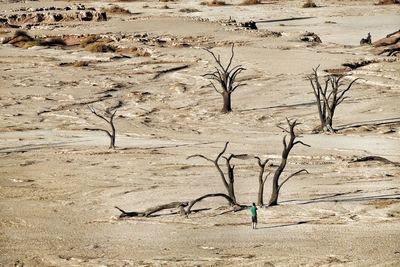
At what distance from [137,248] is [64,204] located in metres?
3.89

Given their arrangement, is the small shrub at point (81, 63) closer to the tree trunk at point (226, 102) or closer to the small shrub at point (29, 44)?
the small shrub at point (29, 44)

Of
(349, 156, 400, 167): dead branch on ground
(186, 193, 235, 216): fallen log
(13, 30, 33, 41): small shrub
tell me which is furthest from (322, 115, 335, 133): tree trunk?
(13, 30, 33, 41): small shrub

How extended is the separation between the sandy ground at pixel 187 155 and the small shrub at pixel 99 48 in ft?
1.66

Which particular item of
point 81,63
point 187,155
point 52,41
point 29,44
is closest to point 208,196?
point 187,155

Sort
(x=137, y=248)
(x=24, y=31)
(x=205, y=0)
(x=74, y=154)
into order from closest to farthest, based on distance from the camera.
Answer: (x=137, y=248)
(x=74, y=154)
(x=24, y=31)
(x=205, y=0)

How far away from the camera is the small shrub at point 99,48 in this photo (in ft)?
148

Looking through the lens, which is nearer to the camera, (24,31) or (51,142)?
(51,142)

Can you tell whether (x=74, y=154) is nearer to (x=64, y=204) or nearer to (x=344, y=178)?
(x=64, y=204)

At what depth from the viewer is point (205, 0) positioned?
220 feet

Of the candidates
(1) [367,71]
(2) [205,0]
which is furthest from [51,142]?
(2) [205,0]

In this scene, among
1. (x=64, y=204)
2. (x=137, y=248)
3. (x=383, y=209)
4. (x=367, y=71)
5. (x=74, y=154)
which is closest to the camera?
(x=137, y=248)

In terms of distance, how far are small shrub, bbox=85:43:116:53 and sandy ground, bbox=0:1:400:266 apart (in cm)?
50

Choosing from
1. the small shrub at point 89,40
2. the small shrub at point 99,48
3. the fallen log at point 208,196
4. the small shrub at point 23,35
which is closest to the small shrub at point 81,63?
the small shrub at point 99,48

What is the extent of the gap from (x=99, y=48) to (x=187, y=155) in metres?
21.8
